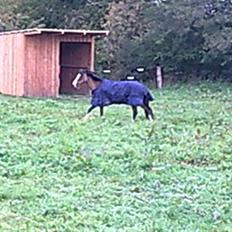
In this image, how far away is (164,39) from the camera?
22.5m

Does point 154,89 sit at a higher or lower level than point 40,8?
lower

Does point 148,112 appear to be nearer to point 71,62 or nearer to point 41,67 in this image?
point 41,67

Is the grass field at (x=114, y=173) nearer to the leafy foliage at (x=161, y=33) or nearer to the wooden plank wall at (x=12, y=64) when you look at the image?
the wooden plank wall at (x=12, y=64)

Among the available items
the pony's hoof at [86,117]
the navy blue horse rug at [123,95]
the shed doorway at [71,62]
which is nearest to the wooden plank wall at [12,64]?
the shed doorway at [71,62]

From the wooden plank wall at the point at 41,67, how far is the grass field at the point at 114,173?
5.95 m

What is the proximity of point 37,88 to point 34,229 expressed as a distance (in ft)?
45.2

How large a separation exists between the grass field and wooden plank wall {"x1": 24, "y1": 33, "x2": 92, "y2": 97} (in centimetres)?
595

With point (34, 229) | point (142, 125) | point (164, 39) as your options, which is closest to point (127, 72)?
point (164, 39)

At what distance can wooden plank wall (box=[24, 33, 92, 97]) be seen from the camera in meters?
18.6

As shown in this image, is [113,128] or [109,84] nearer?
[113,128]

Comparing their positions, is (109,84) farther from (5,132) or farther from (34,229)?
(34,229)

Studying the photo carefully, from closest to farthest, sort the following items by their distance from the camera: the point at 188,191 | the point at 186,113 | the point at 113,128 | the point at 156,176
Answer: the point at 188,191
the point at 156,176
the point at 113,128
the point at 186,113

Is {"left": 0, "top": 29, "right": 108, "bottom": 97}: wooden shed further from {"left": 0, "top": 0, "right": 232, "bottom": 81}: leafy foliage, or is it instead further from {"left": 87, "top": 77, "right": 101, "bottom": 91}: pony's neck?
{"left": 87, "top": 77, "right": 101, "bottom": 91}: pony's neck

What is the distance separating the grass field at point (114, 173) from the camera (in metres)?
5.41
